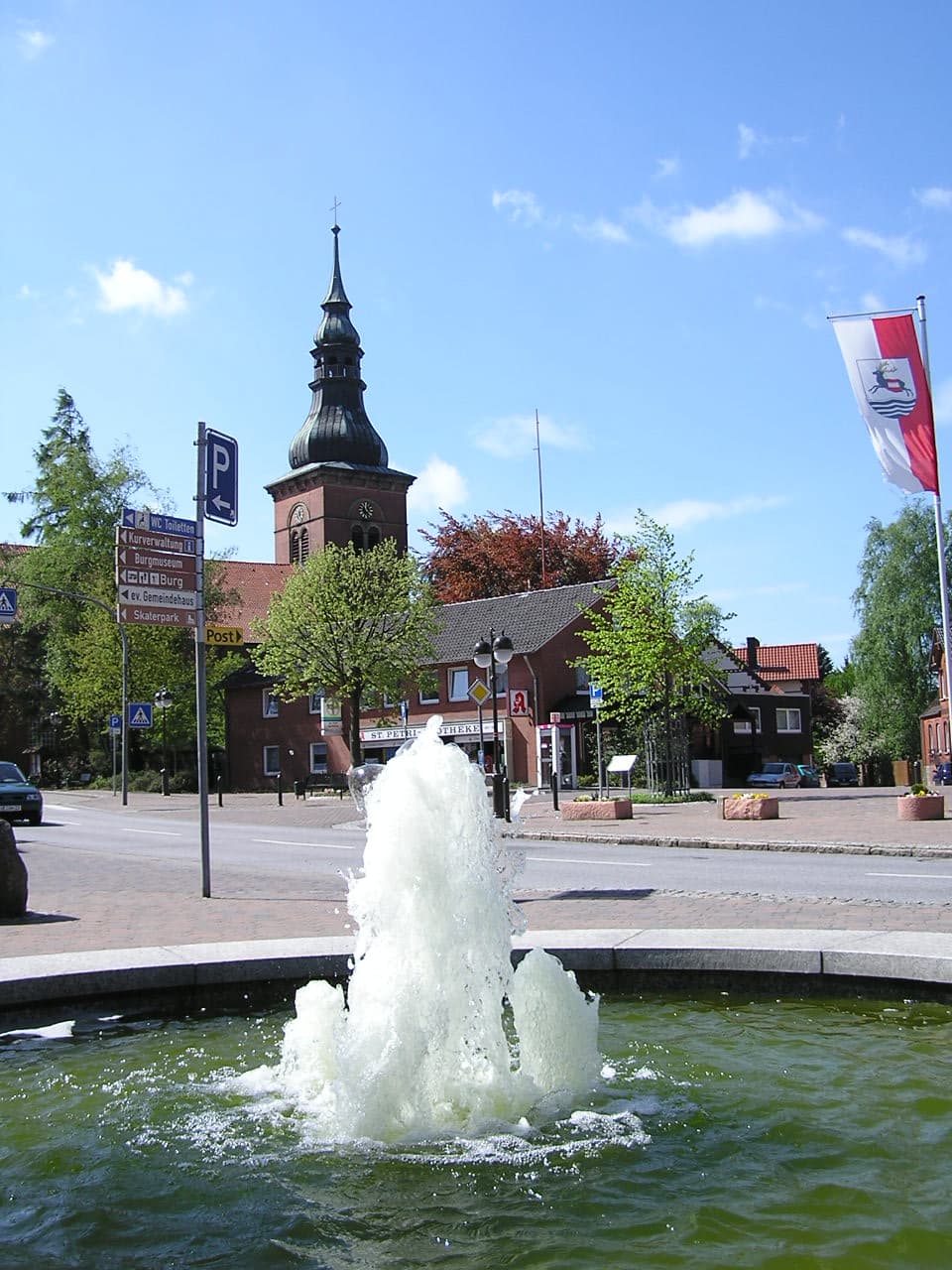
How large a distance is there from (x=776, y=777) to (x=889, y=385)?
33.4 meters

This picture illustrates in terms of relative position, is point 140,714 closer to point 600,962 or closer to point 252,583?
point 600,962

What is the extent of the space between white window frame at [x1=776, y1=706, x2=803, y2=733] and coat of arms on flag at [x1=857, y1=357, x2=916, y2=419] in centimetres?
4378

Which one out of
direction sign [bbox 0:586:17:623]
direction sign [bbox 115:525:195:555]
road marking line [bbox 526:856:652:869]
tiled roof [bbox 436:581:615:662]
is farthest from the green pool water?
tiled roof [bbox 436:581:615:662]

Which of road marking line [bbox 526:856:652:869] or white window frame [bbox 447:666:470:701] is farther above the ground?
white window frame [bbox 447:666:470:701]

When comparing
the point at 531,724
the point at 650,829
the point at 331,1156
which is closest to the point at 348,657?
the point at 531,724

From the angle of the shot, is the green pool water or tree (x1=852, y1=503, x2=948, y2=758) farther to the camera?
tree (x1=852, y1=503, x2=948, y2=758)

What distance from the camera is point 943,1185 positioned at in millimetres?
4469

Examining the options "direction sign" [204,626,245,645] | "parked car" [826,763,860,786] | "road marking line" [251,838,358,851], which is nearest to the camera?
A: "direction sign" [204,626,245,645]

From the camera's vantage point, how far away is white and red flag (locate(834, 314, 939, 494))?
23094mm

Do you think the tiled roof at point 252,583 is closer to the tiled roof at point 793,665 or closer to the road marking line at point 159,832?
the tiled roof at point 793,665

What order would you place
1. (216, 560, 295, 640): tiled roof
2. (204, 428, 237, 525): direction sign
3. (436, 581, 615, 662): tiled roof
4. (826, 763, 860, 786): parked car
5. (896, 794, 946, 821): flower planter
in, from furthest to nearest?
(216, 560, 295, 640): tiled roof → (826, 763, 860, 786): parked car → (436, 581, 615, 662): tiled roof → (896, 794, 946, 821): flower planter → (204, 428, 237, 525): direction sign

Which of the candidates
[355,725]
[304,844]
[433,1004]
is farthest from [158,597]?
[355,725]

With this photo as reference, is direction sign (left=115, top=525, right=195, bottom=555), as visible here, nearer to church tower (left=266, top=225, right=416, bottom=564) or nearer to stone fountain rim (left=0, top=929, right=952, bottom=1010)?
stone fountain rim (left=0, top=929, right=952, bottom=1010)

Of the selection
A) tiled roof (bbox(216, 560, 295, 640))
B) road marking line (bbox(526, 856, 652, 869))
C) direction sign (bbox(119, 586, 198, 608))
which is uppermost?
tiled roof (bbox(216, 560, 295, 640))
